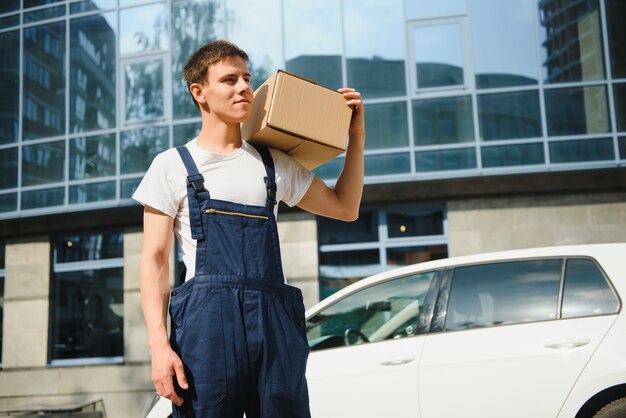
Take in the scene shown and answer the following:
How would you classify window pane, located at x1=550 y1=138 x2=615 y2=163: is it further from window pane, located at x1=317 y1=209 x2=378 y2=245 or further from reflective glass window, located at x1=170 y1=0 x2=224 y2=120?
reflective glass window, located at x1=170 y1=0 x2=224 y2=120

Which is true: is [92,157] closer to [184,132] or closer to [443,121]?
[184,132]

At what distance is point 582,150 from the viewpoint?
37.1ft

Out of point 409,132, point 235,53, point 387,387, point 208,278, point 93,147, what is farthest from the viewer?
point 93,147

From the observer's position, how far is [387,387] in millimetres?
4531

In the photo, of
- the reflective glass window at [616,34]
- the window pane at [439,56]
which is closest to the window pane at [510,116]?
the window pane at [439,56]

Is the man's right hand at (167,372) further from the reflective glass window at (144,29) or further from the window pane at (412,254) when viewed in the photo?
the reflective glass window at (144,29)

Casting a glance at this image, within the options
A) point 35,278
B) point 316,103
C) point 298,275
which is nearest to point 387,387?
point 316,103

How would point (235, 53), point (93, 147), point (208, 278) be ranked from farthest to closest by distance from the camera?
point (93, 147) → point (235, 53) → point (208, 278)

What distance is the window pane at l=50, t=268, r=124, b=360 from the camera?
1282cm

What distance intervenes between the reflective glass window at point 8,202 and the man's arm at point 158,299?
11.8 metres

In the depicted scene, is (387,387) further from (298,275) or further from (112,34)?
(112,34)

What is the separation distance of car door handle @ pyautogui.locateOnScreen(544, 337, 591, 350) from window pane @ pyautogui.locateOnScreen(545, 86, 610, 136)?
7662mm

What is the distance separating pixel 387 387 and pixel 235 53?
2702mm

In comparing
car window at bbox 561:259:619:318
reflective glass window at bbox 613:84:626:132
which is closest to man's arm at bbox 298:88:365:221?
car window at bbox 561:259:619:318
